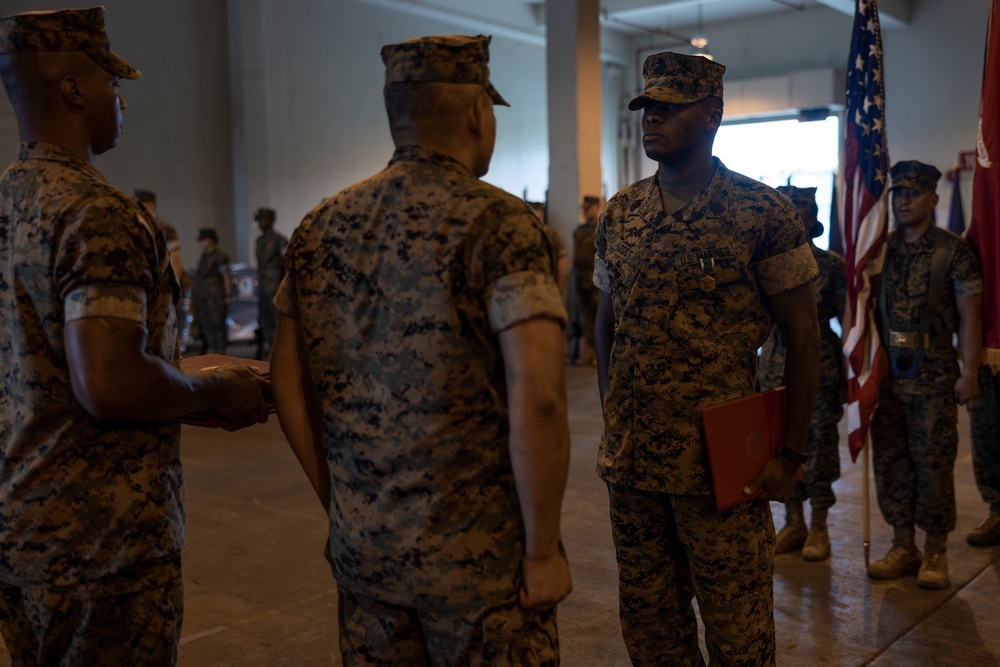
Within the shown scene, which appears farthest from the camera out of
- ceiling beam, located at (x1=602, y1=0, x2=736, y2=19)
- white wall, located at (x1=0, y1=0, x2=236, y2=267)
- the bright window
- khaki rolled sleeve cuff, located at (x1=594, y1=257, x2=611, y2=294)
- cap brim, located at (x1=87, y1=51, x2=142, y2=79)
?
the bright window

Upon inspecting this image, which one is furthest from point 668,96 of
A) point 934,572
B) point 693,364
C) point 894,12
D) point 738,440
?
point 894,12

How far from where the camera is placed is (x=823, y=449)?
3838 millimetres

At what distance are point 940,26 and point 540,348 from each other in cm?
1286

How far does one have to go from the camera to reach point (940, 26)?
40.2 ft

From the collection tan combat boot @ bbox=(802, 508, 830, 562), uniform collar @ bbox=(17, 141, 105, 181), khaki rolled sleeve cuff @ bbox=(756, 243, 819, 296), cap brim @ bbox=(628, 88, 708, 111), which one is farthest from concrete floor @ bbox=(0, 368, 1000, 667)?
uniform collar @ bbox=(17, 141, 105, 181)

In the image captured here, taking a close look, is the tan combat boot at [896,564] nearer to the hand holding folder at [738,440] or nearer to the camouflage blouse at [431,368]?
the hand holding folder at [738,440]

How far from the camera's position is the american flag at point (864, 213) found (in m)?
3.55

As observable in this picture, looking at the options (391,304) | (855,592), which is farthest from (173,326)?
(855,592)

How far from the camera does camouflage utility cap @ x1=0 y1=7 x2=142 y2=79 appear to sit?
1694 millimetres

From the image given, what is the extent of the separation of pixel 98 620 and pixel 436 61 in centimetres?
116

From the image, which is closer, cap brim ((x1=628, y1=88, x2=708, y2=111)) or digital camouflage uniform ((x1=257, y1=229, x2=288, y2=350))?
cap brim ((x1=628, y1=88, x2=708, y2=111))

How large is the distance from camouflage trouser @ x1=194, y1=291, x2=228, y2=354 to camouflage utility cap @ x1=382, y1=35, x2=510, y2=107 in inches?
369

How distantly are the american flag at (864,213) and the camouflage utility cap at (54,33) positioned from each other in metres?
2.80

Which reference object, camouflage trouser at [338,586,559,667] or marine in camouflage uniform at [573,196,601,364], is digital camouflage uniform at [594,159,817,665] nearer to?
camouflage trouser at [338,586,559,667]
